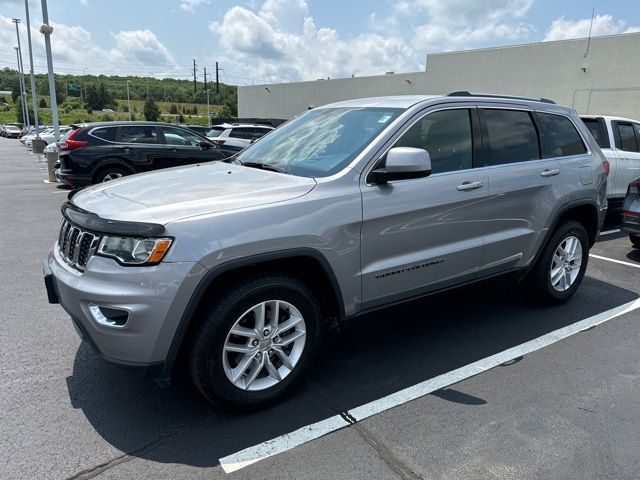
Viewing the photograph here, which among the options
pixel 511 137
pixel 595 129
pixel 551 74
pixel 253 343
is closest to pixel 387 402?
pixel 253 343

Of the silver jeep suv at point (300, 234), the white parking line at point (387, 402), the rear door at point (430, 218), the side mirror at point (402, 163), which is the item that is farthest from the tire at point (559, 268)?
the side mirror at point (402, 163)

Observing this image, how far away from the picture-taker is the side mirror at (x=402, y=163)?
3.16 meters

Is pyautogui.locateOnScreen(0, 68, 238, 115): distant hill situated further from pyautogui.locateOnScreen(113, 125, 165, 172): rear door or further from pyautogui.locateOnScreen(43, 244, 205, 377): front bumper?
pyautogui.locateOnScreen(43, 244, 205, 377): front bumper

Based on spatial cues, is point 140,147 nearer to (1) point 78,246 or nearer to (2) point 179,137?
(2) point 179,137

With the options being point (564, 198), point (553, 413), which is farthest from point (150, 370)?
point (564, 198)

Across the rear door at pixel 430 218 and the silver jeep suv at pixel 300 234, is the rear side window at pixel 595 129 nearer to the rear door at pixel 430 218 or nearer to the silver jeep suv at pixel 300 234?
the silver jeep suv at pixel 300 234

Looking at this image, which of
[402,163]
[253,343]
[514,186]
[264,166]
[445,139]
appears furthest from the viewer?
[514,186]

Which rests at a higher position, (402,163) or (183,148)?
(402,163)

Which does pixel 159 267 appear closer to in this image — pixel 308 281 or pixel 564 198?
pixel 308 281

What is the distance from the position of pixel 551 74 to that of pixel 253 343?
81.1 feet

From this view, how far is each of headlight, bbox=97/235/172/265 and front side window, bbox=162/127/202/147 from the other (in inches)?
371

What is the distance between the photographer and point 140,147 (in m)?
11.1

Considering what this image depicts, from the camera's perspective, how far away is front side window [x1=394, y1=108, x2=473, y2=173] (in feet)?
11.9

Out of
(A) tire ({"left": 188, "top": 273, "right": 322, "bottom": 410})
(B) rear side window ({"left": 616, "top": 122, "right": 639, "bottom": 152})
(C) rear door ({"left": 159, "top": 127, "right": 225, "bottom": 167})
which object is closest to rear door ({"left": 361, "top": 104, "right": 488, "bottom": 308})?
(A) tire ({"left": 188, "top": 273, "right": 322, "bottom": 410})
